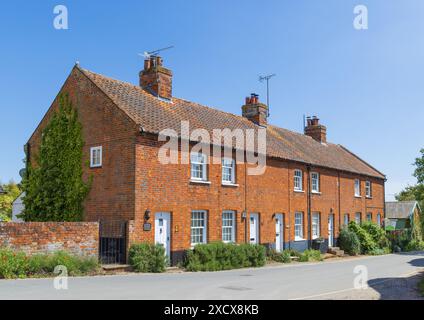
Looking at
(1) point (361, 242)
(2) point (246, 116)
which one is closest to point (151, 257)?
(2) point (246, 116)

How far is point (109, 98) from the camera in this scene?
20.5 metres

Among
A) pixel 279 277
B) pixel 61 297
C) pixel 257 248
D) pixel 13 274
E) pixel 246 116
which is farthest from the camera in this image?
pixel 246 116

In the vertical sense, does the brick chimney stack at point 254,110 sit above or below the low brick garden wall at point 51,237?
above

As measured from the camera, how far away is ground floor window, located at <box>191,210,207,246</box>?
→ 2148 centimetres

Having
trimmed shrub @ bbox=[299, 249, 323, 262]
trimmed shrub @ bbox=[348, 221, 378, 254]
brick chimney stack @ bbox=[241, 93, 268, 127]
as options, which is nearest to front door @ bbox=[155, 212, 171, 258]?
trimmed shrub @ bbox=[299, 249, 323, 262]

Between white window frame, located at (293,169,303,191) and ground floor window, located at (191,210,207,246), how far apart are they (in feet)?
28.5

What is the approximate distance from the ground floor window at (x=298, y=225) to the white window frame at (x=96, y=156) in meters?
13.1

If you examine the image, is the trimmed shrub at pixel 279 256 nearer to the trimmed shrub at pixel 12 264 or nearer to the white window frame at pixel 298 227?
the white window frame at pixel 298 227

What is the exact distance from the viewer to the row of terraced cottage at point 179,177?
19531 millimetres

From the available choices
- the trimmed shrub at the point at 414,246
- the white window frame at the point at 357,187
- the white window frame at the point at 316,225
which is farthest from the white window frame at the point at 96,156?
the trimmed shrub at the point at 414,246

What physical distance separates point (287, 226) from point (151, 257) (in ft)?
37.1

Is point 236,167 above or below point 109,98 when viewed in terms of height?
below

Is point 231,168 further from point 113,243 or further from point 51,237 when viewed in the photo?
point 51,237

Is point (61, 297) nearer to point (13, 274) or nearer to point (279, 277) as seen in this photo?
point (13, 274)
